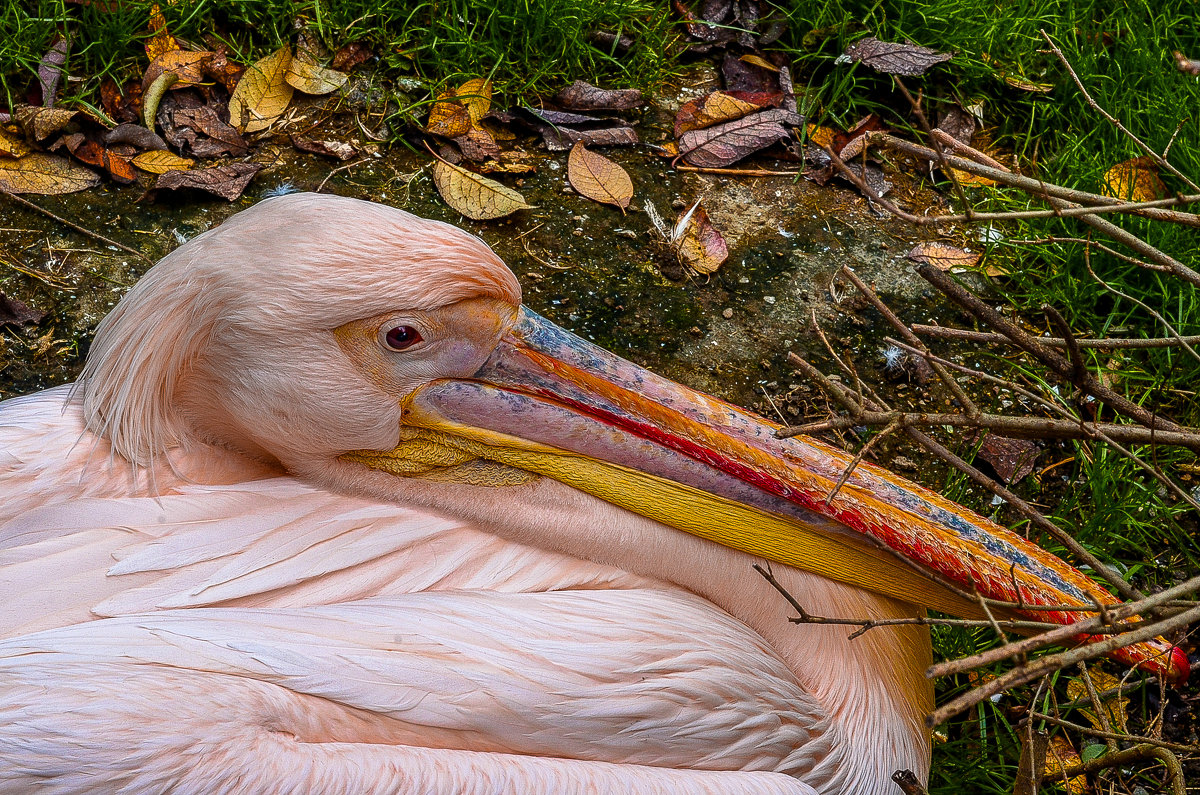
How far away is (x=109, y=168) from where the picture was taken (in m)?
3.50

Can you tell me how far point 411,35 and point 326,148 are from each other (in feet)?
1.79

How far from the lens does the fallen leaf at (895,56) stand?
3770mm

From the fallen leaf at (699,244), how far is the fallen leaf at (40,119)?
1976mm

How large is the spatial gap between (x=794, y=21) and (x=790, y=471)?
2383mm

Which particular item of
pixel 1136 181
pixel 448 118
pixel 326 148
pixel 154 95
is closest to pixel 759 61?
pixel 448 118

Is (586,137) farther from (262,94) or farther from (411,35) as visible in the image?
(262,94)

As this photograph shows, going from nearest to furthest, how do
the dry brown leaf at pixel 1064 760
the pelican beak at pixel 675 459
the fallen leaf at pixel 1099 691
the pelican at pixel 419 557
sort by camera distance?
the pelican at pixel 419 557, the pelican beak at pixel 675 459, the dry brown leaf at pixel 1064 760, the fallen leaf at pixel 1099 691

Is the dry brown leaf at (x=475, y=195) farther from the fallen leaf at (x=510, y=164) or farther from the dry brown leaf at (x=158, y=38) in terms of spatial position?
the dry brown leaf at (x=158, y=38)

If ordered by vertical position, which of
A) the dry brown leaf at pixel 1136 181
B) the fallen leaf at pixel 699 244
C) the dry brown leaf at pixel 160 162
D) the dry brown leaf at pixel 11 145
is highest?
the dry brown leaf at pixel 11 145

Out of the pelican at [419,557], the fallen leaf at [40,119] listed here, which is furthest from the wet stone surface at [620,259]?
the pelican at [419,557]

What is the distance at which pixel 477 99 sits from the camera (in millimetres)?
3766

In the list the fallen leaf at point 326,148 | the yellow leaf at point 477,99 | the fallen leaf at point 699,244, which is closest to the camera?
the fallen leaf at point 699,244

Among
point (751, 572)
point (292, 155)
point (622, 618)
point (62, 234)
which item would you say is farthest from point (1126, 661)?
point (62, 234)

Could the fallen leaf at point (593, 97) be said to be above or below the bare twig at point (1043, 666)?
below
